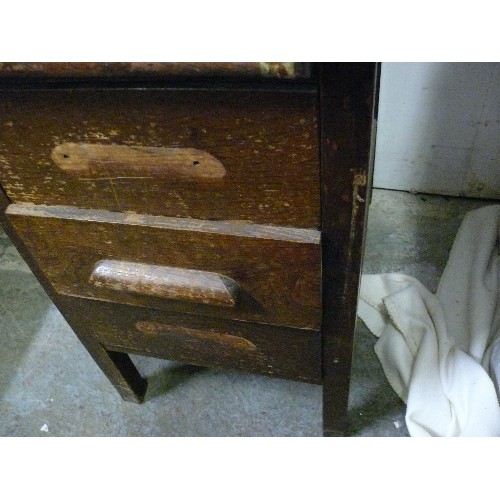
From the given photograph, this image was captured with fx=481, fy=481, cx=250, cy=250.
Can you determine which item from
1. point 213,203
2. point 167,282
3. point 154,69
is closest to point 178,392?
point 167,282

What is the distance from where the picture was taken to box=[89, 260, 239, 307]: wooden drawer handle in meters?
0.49

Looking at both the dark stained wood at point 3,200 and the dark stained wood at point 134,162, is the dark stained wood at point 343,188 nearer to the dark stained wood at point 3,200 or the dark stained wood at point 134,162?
the dark stained wood at point 134,162

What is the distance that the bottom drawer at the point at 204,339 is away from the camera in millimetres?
581

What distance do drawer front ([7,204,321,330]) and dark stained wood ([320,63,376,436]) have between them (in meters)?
0.02

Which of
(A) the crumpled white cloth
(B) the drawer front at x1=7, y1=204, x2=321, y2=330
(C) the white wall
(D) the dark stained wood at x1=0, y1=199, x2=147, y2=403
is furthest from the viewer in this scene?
(C) the white wall

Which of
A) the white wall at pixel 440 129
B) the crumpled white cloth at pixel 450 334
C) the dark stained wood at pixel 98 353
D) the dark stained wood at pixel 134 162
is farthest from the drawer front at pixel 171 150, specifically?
the white wall at pixel 440 129

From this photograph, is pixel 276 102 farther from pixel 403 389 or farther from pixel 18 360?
pixel 18 360

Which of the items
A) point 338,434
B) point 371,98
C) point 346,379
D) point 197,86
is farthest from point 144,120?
point 338,434

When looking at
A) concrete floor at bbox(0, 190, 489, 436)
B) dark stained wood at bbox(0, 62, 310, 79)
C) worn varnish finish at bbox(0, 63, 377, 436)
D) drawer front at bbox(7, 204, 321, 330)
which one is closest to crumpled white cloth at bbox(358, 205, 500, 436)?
concrete floor at bbox(0, 190, 489, 436)

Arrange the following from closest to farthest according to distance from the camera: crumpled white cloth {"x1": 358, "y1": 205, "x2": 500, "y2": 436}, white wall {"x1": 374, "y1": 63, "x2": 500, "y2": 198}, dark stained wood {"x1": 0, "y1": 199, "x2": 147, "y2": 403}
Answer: dark stained wood {"x1": 0, "y1": 199, "x2": 147, "y2": 403}
crumpled white cloth {"x1": 358, "y1": 205, "x2": 500, "y2": 436}
white wall {"x1": 374, "y1": 63, "x2": 500, "y2": 198}

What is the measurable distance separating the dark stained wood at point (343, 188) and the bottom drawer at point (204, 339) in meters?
0.04

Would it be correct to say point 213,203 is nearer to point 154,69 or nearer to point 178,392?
point 154,69

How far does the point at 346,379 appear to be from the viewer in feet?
2.06

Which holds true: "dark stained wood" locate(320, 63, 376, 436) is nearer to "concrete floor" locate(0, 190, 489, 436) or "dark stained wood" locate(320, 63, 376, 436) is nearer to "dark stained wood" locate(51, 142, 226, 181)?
"dark stained wood" locate(51, 142, 226, 181)
